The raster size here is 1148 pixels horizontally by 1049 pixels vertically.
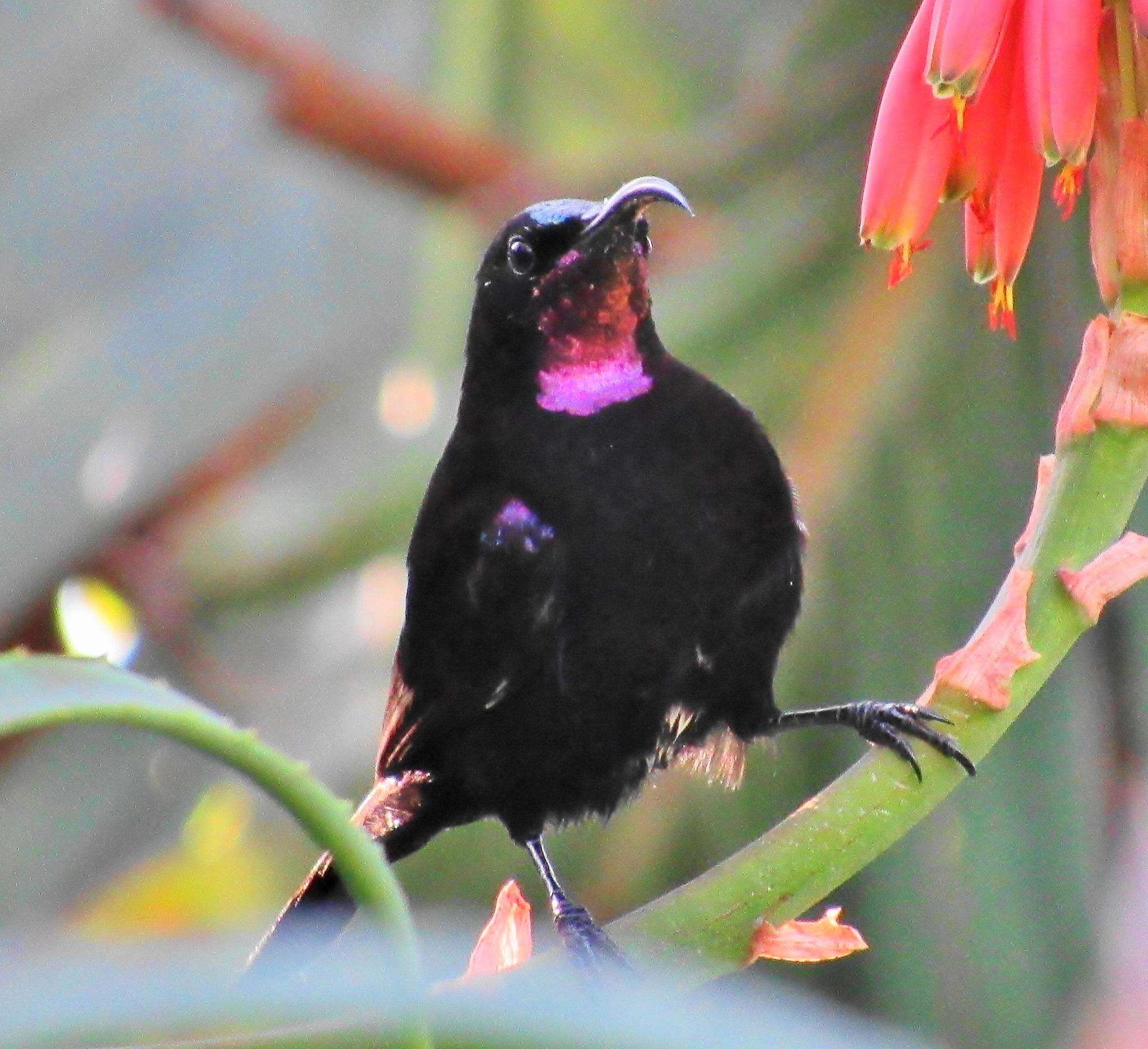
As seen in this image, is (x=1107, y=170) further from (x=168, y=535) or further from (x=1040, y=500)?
(x=168, y=535)

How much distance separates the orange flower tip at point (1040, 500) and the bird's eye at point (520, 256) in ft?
2.43

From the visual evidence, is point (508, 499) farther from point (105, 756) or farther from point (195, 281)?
point (105, 756)

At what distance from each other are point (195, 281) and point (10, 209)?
15.7 inches

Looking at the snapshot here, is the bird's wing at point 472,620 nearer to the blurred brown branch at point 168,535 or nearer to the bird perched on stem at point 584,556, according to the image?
the bird perched on stem at point 584,556

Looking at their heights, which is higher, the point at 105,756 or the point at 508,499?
the point at 508,499

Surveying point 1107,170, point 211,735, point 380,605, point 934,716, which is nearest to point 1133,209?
point 1107,170

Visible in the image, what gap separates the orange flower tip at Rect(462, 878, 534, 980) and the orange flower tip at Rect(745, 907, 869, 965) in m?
0.13

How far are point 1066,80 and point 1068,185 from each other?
98 mm

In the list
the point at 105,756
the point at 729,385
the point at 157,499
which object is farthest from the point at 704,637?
the point at 105,756

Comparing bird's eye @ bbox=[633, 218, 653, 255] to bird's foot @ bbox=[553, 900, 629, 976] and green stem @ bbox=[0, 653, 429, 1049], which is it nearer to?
bird's foot @ bbox=[553, 900, 629, 976]

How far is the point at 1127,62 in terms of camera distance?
3.44 feet

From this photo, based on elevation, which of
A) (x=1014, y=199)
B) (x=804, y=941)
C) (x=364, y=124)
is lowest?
(x=804, y=941)

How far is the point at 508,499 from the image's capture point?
1.71m

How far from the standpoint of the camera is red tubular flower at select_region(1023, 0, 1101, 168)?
102 centimetres
